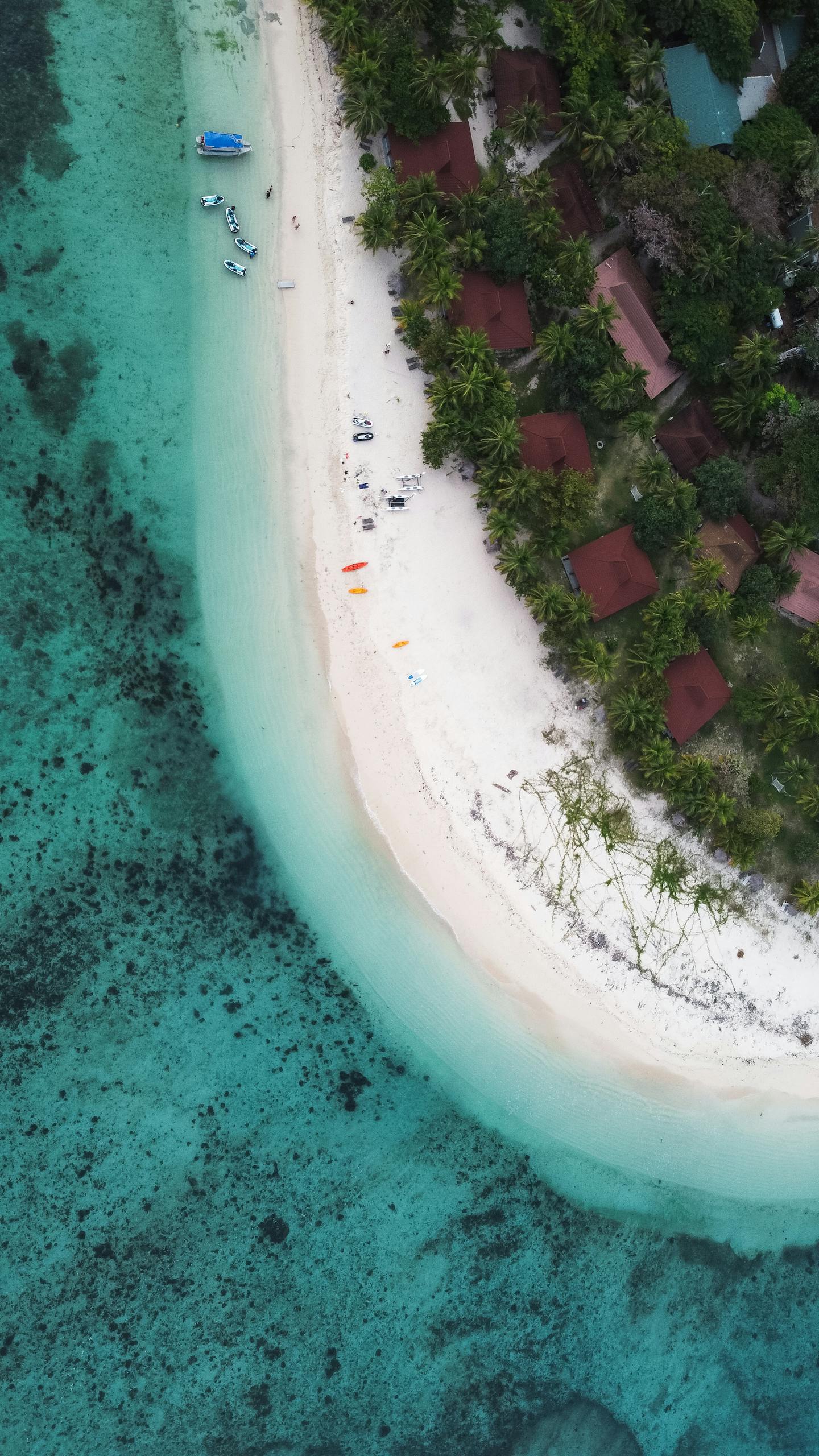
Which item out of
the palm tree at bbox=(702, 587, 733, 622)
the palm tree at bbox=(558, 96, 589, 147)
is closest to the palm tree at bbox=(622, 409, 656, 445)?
the palm tree at bbox=(702, 587, 733, 622)

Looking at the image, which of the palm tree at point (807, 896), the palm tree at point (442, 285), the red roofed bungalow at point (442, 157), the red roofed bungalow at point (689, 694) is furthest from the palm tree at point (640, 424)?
the palm tree at point (807, 896)

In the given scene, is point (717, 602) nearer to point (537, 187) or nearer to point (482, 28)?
point (537, 187)

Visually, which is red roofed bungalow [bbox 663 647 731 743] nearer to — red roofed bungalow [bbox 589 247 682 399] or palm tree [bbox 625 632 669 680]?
palm tree [bbox 625 632 669 680]

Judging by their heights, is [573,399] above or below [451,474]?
above

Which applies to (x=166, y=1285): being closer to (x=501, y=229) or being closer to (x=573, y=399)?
(x=573, y=399)

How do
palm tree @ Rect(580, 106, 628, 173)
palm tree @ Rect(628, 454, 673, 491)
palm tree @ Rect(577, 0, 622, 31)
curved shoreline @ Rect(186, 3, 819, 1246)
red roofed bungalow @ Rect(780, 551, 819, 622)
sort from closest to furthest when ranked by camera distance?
palm tree @ Rect(577, 0, 622, 31)
palm tree @ Rect(580, 106, 628, 173)
palm tree @ Rect(628, 454, 673, 491)
curved shoreline @ Rect(186, 3, 819, 1246)
red roofed bungalow @ Rect(780, 551, 819, 622)

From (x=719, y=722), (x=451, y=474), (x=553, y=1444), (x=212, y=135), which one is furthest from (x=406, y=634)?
(x=553, y=1444)
